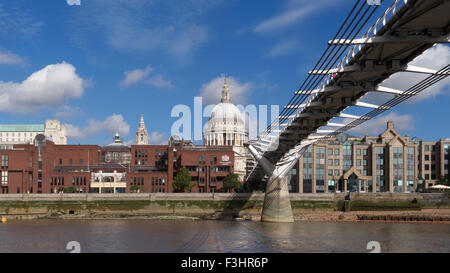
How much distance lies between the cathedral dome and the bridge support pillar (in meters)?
109

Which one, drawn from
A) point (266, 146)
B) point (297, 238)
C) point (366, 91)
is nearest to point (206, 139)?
point (266, 146)

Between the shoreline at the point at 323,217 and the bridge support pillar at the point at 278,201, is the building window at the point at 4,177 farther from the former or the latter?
the bridge support pillar at the point at 278,201

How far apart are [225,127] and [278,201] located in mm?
115932

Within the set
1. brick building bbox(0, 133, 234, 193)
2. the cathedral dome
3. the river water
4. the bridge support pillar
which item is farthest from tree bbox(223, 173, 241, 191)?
the cathedral dome

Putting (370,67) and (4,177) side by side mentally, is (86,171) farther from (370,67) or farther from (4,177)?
(370,67)

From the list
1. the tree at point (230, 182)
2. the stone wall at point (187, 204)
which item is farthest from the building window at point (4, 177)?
the tree at point (230, 182)

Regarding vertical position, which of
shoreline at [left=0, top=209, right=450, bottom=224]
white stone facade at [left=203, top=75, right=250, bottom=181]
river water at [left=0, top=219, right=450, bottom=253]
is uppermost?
white stone facade at [left=203, top=75, right=250, bottom=181]

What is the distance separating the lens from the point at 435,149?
122500mm

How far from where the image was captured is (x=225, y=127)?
A: 599 ft

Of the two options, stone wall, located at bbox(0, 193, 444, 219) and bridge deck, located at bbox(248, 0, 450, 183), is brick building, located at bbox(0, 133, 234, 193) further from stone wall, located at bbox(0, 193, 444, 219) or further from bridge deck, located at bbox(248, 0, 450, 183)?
bridge deck, located at bbox(248, 0, 450, 183)

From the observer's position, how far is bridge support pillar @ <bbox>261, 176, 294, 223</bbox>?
67.4m

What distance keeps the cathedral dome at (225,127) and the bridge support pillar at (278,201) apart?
359 ft
